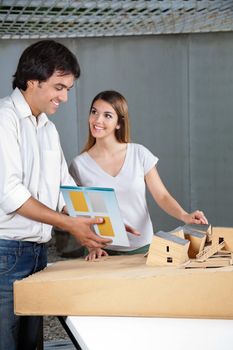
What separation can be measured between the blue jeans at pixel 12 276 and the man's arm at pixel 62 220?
136 mm

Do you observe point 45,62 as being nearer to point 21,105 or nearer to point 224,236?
point 21,105

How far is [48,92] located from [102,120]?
711mm

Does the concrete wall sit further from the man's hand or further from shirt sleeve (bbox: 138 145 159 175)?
the man's hand

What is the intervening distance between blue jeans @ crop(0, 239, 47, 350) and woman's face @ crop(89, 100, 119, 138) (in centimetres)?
79

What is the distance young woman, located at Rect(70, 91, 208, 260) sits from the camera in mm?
2994

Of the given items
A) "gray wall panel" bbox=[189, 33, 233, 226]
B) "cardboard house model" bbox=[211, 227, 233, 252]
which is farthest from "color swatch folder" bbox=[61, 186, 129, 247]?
"gray wall panel" bbox=[189, 33, 233, 226]

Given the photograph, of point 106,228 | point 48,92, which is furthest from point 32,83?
point 106,228

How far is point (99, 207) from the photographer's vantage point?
2246 mm

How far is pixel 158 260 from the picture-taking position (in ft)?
7.10

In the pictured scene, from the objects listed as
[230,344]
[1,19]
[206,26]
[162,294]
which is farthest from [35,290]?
[206,26]

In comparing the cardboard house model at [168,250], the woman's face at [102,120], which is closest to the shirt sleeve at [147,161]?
the woman's face at [102,120]

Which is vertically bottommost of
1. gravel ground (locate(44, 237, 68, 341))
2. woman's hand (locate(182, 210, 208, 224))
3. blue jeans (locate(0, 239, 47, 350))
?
gravel ground (locate(44, 237, 68, 341))

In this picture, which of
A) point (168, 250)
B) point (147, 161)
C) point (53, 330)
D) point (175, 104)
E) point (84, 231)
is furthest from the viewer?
point (175, 104)

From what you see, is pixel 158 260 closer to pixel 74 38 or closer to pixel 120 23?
pixel 120 23
